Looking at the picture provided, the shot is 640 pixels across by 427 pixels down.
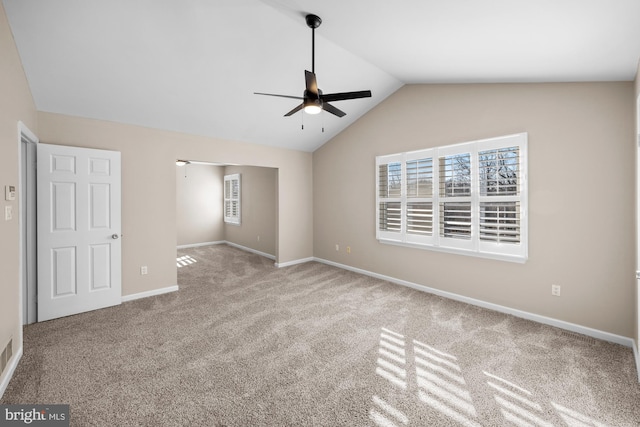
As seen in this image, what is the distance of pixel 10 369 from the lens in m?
2.20

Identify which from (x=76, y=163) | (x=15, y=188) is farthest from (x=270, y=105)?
(x=15, y=188)

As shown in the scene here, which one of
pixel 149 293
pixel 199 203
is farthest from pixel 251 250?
pixel 149 293

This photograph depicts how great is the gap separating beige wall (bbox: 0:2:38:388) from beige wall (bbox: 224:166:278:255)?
4026mm

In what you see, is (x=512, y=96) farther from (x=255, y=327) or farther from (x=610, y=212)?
(x=255, y=327)

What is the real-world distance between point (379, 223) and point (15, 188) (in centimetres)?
440

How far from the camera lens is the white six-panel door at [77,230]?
325cm

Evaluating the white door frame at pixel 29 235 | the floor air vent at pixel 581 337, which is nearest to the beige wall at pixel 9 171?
the white door frame at pixel 29 235

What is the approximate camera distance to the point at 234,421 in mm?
1779

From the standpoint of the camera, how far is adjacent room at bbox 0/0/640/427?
6.71ft

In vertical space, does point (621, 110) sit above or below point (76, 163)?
above

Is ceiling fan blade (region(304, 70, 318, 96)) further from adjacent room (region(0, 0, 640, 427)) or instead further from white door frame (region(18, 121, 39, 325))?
white door frame (region(18, 121, 39, 325))

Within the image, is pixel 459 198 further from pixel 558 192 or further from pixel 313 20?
pixel 313 20

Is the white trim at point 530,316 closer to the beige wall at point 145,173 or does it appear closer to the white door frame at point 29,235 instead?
the beige wall at point 145,173

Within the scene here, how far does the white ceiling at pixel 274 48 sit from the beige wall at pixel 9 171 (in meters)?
0.24
